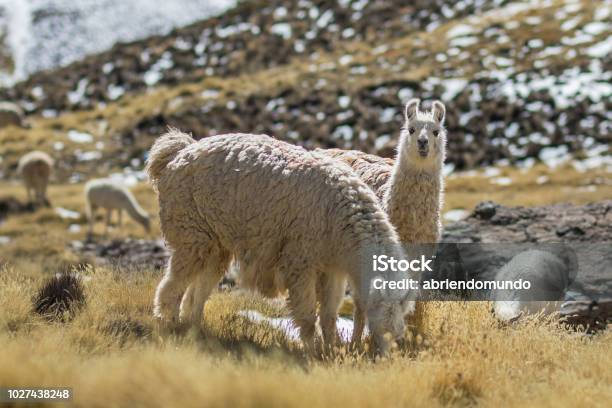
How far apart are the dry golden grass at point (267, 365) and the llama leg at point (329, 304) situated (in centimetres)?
37

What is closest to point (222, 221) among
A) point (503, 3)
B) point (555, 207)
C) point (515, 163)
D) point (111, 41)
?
point (555, 207)

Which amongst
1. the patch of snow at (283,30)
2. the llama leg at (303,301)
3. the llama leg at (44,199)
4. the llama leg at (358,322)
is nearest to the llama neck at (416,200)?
the llama leg at (358,322)

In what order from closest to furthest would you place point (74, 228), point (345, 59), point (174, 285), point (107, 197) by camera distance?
1. point (174, 285)
2. point (107, 197)
3. point (74, 228)
4. point (345, 59)

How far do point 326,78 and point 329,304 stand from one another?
109 ft

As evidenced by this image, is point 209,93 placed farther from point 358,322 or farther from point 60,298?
point 358,322

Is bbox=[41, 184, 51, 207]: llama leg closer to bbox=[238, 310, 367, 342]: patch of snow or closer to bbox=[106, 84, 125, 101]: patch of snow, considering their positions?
bbox=[238, 310, 367, 342]: patch of snow

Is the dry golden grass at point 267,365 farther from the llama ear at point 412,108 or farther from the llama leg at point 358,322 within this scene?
the llama ear at point 412,108

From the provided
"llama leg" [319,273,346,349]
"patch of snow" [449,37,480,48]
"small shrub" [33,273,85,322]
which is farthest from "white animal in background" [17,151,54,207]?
"patch of snow" [449,37,480,48]

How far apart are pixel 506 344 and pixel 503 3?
4489cm

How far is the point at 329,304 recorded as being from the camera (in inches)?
268

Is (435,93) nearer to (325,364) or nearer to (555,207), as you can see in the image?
(555,207)

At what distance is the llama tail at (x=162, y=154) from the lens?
7.57 metres

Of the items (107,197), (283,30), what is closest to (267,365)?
(107,197)

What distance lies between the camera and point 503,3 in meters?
47.3
